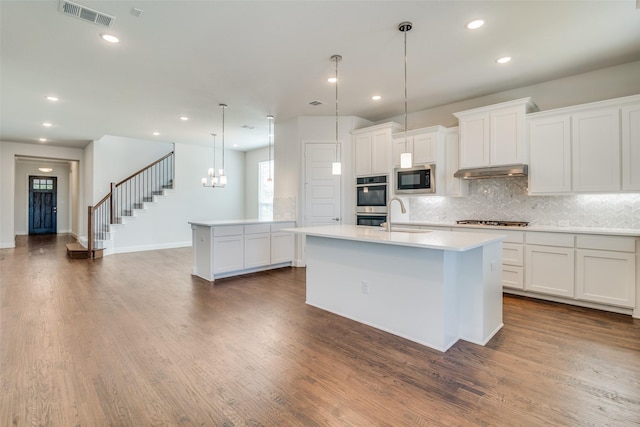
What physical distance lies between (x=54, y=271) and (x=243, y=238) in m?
3.52

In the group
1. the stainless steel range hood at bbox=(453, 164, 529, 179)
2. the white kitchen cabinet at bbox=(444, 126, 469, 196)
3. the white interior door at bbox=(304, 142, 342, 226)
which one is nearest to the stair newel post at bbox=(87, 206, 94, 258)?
the white interior door at bbox=(304, 142, 342, 226)

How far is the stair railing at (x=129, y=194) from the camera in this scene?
25.5 feet

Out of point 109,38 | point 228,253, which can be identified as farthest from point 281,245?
point 109,38

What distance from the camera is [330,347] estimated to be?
8.73 feet

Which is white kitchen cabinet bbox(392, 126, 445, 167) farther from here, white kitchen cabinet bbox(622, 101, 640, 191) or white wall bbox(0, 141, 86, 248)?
white wall bbox(0, 141, 86, 248)

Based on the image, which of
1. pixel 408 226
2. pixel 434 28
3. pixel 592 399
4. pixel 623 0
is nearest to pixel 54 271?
pixel 408 226

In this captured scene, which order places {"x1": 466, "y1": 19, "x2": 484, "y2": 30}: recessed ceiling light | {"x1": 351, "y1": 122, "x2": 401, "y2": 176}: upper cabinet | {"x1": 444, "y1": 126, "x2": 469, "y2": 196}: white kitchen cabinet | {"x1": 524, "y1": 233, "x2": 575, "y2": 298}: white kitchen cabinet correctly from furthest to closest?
{"x1": 351, "y1": 122, "x2": 401, "y2": 176}: upper cabinet → {"x1": 444, "y1": 126, "x2": 469, "y2": 196}: white kitchen cabinet → {"x1": 524, "y1": 233, "x2": 575, "y2": 298}: white kitchen cabinet → {"x1": 466, "y1": 19, "x2": 484, "y2": 30}: recessed ceiling light

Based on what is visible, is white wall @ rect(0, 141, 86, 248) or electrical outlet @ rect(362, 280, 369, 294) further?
white wall @ rect(0, 141, 86, 248)

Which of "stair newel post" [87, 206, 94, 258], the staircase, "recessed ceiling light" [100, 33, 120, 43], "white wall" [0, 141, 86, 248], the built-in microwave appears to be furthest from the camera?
"white wall" [0, 141, 86, 248]

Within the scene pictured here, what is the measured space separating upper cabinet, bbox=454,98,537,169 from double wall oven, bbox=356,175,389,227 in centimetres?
134

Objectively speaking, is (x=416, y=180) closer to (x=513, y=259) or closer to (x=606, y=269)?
(x=513, y=259)

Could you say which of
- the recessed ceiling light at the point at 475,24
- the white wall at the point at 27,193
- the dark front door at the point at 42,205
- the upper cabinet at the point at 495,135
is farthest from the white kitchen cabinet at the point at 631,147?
the dark front door at the point at 42,205

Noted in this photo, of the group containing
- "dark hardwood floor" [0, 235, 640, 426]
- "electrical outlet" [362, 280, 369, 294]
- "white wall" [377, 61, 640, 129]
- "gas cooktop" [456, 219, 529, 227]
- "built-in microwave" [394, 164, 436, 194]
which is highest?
"white wall" [377, 61, 640, 129]

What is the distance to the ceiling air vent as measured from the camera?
8.72 ft
